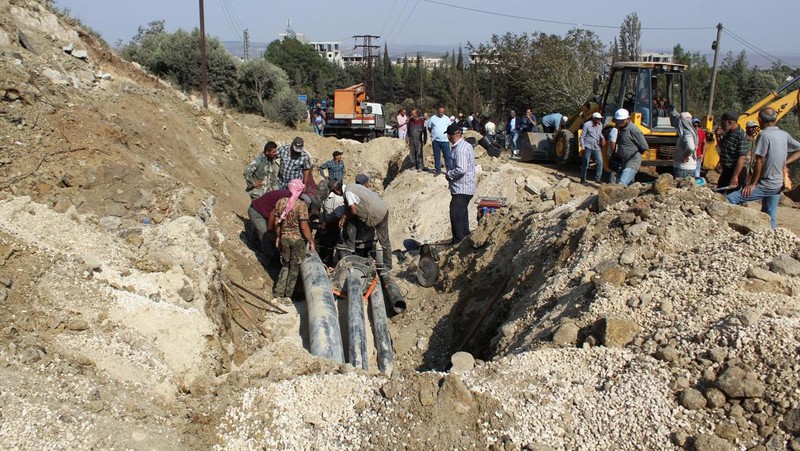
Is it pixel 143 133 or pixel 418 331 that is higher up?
pixel 143 133

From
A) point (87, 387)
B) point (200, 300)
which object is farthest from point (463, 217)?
point (87, 387)

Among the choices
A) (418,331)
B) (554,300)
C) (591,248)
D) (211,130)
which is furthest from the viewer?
(211,130)

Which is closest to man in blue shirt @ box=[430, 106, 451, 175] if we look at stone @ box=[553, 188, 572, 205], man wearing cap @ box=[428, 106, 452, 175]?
man wearing cap @ box=[428, 106, 452, 175]

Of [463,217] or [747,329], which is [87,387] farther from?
[463,217]

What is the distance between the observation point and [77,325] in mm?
4875

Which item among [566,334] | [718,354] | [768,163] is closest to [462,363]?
[566,334]

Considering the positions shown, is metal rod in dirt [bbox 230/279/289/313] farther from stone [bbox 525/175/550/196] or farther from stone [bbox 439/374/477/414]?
stone [bbox 525/175/550/196]

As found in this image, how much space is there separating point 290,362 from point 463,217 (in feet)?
14.2

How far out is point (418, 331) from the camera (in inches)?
295

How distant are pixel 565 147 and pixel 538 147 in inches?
46.4

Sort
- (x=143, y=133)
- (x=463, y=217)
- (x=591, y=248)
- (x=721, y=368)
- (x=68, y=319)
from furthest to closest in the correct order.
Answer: (x=143, y=133) < (x=463, y=217) < (x=591, y=248) < (x=68, y=319) < (x=721, y=368)

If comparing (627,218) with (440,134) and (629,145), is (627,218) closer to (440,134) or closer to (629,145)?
(629,145)

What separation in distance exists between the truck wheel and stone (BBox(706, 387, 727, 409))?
10.4 metres

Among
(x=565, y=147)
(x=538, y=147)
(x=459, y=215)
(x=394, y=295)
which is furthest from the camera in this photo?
(x=538, y=147)
